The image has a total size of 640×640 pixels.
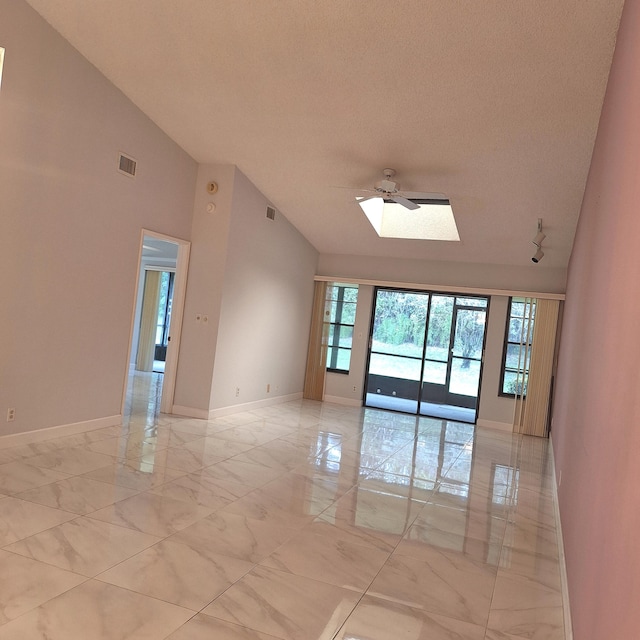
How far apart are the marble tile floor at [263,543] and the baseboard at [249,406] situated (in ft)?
3.59

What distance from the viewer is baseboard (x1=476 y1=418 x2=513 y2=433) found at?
9.65m

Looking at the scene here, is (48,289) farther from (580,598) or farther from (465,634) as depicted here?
(580,598)

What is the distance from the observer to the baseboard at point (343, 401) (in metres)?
10.6

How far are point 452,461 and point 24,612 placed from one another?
501 centimetres

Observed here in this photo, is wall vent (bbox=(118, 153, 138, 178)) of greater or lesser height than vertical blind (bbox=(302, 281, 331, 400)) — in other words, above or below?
above

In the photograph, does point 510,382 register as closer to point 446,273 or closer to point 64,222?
point 446,273

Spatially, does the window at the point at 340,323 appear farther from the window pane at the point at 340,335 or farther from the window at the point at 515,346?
the window at the point at 515,346

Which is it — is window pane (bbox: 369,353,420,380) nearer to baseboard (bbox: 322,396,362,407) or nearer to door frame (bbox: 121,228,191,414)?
baseboard (bbox: 322,396,362,407)

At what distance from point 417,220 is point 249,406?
3.76 metres

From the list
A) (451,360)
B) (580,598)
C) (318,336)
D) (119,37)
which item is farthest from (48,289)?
(451,360)

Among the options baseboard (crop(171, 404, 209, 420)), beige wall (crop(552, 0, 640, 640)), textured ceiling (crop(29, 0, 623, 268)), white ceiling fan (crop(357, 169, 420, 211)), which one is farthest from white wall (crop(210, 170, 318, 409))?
beige wall (crop(552, 0, 640, 640))

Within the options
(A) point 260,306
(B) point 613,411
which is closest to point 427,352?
(A) point 260,306

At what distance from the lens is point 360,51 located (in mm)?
4852

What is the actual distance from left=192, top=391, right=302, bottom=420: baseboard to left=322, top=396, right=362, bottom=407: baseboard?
1.70 feet
